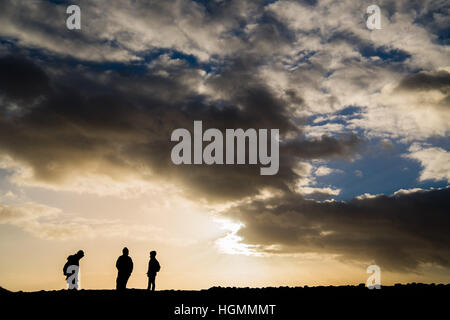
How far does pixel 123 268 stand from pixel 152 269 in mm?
2596

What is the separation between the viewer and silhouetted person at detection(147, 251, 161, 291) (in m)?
19.1

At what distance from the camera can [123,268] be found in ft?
55.0

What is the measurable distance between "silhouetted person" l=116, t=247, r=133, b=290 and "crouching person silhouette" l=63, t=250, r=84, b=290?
2.07 m

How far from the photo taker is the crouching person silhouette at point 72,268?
17312mm

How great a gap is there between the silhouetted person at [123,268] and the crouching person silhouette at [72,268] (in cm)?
207
